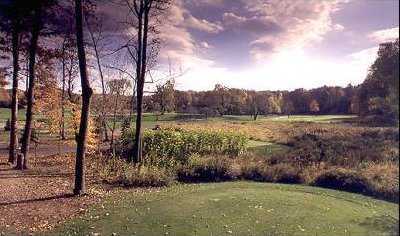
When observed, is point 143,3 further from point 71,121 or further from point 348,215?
point 348,215

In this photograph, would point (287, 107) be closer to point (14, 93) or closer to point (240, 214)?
point (14, 93)

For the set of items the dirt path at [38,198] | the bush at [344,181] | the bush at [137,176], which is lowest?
the dirt path at [38,198]

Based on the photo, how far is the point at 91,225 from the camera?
12.1 meters

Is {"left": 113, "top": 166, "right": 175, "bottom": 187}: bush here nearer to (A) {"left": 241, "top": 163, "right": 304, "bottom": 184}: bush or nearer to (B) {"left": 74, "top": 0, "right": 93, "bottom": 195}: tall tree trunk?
(B) {"left": 74, "top": 0, "right": 93, "bottom": 195}: tall tree trunk

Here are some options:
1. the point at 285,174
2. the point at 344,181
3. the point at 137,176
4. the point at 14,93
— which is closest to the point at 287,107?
the point at 14,93

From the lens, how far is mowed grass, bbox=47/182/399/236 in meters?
11.1

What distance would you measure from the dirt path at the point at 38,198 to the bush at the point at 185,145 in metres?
4.43

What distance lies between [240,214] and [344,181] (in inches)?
249

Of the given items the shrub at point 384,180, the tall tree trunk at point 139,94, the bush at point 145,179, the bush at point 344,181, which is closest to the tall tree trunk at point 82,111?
the bush at point 145,179

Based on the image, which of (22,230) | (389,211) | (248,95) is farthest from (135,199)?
(248,95)

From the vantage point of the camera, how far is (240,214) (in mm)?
12445

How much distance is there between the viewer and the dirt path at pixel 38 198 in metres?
13.0

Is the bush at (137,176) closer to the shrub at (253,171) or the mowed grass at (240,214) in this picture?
the mowed grass at (240,214)

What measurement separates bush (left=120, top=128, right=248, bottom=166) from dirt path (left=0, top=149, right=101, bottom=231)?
4.43 meters
